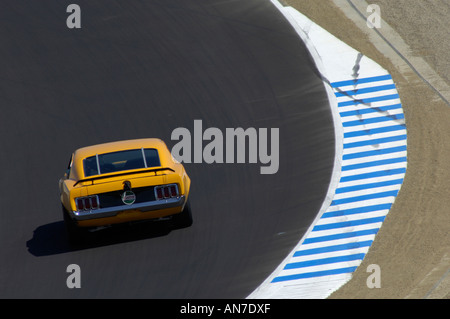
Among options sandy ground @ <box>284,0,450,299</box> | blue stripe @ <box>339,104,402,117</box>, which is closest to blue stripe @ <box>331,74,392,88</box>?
sandy ground @ <box>284,0,450,299</box>

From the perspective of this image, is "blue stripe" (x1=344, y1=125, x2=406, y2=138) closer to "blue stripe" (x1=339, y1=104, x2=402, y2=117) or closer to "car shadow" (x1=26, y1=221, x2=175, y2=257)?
"blue stripe" (x1=339, y1=104, x2=402, y2=117)

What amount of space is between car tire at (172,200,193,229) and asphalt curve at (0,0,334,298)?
0.47 ft

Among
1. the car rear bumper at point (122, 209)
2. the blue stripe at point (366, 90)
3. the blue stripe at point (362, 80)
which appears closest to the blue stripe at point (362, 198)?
the car rear bumper at point (122, 209)

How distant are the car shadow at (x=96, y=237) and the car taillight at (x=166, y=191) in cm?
66

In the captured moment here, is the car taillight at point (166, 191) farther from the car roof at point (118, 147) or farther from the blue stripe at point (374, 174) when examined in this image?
the blue stripe at point (374, 174)

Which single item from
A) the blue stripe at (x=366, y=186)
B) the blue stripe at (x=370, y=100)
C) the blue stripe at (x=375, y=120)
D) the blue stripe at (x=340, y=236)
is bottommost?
the blue stripe at (x=340, y=236)

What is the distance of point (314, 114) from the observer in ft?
59.1

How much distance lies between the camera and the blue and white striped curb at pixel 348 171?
12.8 meters

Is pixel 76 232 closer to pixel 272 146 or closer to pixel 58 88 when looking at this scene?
pixel 272 146

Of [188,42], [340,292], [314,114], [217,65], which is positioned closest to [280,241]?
[340,292]

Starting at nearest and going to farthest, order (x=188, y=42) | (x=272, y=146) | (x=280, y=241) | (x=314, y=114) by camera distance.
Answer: (x=280, y=241) < (x=272, y=146) < (x=314, y=114) < (x=188, y=42)

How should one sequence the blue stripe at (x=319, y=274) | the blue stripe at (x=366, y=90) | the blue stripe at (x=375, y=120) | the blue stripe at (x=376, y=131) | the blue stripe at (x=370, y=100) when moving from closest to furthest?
the blue stripe at (x=319, y=274) < the blue stripe at (x=376, y=131) < the blue stripe at (x=375, y=120) < the blue stripe at (x=370, y=100) < the blue stripe at (x=366, y=90)

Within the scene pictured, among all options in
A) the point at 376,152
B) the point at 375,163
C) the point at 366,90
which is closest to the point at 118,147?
the point at 375,163

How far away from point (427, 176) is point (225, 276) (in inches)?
183
